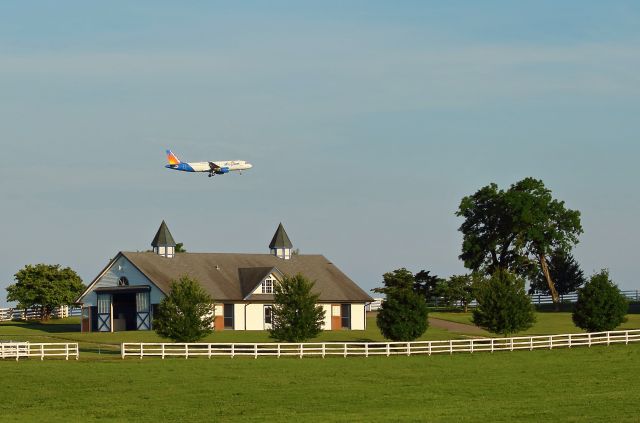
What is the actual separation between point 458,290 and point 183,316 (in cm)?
4314

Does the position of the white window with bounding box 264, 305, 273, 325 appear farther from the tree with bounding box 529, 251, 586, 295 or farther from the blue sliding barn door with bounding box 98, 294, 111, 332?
the tree with bounding box 529, 251, 586, 295

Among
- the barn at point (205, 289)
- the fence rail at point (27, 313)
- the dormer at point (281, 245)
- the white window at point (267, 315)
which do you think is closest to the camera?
the barn at point (205, 289)

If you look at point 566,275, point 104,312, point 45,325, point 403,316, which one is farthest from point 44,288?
point 566,275

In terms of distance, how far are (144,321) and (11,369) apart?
33.7 meters

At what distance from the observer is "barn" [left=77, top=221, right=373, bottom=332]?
90.9 meters

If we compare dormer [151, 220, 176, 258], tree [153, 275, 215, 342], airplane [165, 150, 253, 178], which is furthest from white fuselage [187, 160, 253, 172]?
tree [153, 275, 215, 342]

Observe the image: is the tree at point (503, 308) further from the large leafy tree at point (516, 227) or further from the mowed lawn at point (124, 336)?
the large leafy tree at point (516, 227)

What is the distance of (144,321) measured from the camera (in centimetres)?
9044

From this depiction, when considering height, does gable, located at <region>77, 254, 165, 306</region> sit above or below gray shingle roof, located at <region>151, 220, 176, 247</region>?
below

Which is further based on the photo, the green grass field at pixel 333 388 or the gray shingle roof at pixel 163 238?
the gray shingle roof at pixel 163 238

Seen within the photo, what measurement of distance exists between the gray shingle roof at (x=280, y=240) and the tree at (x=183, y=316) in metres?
29.3

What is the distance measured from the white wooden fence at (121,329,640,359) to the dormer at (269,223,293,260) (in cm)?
2796

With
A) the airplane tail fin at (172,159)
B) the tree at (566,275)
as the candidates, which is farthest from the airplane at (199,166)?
the tree at (566,275)

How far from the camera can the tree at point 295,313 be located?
7106 centimetres
